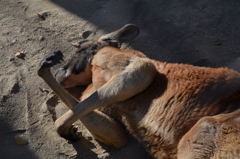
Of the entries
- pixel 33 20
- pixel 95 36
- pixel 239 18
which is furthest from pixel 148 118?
pixel 33 20

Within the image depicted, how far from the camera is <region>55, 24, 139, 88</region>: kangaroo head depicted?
447cm

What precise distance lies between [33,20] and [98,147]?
119 inches

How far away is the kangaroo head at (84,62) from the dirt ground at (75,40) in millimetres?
384

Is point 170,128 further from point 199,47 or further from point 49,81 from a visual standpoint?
point 199,47

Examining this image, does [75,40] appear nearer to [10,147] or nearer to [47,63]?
[47,63]

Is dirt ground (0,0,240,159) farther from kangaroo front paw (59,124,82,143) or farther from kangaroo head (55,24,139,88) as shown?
kangaroo head (55,24,139,88)

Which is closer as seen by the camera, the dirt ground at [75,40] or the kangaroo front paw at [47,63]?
the kangaroo front paw at [47,63]

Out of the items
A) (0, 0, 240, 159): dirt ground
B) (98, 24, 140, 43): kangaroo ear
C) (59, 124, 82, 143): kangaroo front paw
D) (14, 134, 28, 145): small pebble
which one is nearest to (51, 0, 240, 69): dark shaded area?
(0, 0, 240, 159): dirt ground

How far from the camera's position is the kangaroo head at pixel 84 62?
447cm

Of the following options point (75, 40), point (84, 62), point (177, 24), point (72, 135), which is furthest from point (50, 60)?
point (177, 24)

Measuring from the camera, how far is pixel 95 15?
243 inches

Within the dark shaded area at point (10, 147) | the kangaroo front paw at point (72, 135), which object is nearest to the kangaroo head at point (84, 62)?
the kangaroo front paw at point (72, 135)

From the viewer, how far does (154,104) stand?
389 centimetres

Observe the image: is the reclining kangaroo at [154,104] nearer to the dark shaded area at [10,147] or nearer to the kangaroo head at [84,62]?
the kangaroo head at [84,62]
